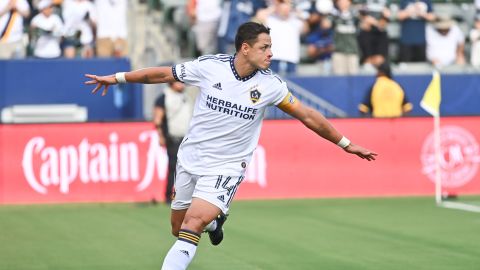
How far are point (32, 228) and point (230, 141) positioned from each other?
6.37 meters

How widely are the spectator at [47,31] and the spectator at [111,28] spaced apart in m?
0.78

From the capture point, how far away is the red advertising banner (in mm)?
18969

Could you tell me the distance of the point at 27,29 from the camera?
2177 cm

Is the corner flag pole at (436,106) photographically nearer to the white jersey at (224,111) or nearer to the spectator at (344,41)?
the spectator at (344,41)

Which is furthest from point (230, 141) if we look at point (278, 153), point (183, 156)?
point (278, 153)

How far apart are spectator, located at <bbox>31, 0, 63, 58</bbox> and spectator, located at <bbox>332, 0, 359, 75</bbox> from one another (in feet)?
17.7

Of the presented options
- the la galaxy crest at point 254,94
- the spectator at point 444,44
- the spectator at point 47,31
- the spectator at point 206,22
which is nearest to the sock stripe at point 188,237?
the la galaxy crest at point 254,94

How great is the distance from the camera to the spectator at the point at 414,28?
76.7 ft

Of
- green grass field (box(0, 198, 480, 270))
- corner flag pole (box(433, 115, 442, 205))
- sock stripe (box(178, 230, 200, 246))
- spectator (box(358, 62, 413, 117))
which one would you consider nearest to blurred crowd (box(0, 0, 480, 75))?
spectator (box(358, 62, 413, 117))

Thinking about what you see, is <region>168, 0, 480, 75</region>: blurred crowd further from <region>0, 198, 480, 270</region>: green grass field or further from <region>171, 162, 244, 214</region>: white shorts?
<region>171, 162, 244, 214</region>: white shorts

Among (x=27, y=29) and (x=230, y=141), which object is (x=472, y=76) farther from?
(x=230, y=141)

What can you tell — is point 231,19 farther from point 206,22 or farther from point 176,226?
point 176,226

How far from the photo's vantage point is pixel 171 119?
732 inches

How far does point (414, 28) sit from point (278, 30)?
11.3ft
